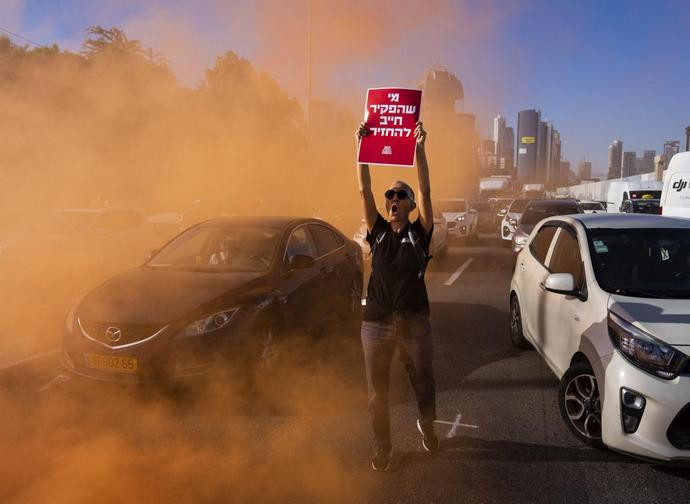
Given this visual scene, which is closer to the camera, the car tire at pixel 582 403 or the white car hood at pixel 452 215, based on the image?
the car tire at pixel 582 403

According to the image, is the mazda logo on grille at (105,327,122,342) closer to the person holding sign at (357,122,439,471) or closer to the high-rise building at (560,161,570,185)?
the person holding sign at (357,122,439,471)

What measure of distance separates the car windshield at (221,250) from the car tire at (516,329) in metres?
2.15

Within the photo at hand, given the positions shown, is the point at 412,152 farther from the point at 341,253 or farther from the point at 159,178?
the point at 159,178

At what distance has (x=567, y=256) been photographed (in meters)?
3.90

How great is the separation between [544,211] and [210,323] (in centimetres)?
902

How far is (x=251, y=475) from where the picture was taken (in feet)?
8.81

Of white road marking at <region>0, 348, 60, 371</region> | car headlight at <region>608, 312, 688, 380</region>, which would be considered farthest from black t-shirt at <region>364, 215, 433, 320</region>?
white road marking at <region>0, 348, 60, 371</region>

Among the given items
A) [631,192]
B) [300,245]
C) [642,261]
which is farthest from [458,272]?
[631,192]

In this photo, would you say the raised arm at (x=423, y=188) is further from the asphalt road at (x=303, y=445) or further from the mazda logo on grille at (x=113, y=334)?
the mazda logo on grille at (x=113, y=334)

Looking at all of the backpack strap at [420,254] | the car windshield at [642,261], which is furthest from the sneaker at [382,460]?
the car windshield at [642,261]

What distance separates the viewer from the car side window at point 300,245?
458 centimetres

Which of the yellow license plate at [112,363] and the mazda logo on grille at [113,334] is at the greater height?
the mazda logo on grille at [113,334]

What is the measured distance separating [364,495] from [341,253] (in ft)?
10.4

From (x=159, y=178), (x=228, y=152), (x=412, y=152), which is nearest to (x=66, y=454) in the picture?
(x=412, y=152)
